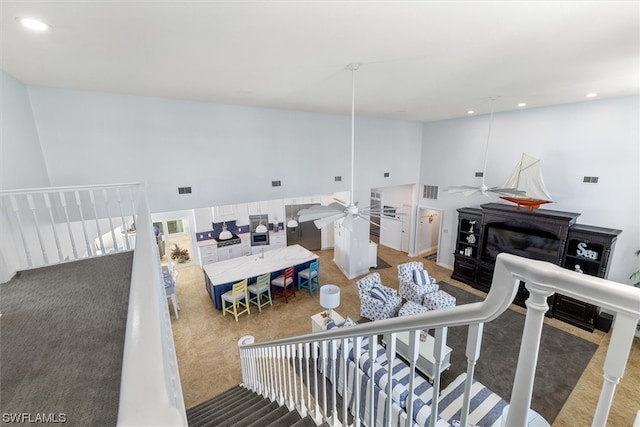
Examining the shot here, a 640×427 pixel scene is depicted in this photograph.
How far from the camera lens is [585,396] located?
3.80 m

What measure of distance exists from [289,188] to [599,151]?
617 centimetres

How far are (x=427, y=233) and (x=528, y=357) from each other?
9.22 m

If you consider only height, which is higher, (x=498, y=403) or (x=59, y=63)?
(x=59, y=63)

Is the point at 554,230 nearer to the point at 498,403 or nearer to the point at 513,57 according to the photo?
the point at 498,403

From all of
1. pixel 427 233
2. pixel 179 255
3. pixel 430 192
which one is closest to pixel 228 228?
pixel 179 255

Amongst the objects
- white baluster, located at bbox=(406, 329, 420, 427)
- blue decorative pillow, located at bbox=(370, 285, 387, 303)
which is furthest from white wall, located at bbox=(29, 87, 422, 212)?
white baluster, located at bbox=(406, 329, 420, 427)

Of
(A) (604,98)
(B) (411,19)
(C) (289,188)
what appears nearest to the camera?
(B) (411,19)

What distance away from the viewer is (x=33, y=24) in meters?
1.98

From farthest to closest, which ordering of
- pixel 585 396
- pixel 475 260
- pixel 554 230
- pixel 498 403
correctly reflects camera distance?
pixel 475 260
pixel 554 230
pixel 585 396
pixel 498 403

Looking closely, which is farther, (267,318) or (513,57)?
(267,318)

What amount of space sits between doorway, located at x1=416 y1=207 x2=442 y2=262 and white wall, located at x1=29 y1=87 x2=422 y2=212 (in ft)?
9.85

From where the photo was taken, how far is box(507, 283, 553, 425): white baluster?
25.9 inches

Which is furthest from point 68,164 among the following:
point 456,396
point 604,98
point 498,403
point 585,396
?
point 604,98

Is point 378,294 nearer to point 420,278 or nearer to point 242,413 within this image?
point 420,278
